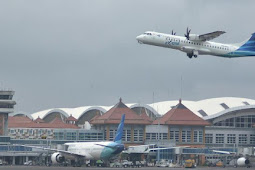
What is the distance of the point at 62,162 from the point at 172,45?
56.4 m

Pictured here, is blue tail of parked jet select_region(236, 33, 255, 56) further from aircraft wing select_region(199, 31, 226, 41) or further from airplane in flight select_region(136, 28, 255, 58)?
aircraft wing select_region(199, 31, 226, 41)

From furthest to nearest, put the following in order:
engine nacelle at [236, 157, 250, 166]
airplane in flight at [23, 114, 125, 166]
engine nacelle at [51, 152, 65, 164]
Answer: engine nacelle at [51, 152, 65, 164] → engine nacelle at [236, 157, 250, 166] → airplane in flight at [23, 114, 125, 166]

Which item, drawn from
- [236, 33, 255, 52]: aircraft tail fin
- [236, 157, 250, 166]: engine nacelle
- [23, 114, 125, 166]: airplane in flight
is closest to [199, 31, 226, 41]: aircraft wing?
[236, 33, 255, 52]: aircraft tail fin

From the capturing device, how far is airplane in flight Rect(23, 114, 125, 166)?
169000 millimetres

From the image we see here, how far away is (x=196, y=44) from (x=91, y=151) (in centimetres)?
4672

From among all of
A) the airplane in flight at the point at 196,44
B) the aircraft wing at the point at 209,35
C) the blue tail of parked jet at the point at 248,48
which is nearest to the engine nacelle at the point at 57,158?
the airplane in flight at the point at 196,44

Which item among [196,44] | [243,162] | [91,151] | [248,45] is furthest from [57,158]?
[248,45]

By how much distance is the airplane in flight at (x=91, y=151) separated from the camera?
169000mm

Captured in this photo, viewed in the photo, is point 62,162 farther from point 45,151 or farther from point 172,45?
point 172,45

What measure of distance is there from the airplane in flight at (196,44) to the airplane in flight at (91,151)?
1563 inches

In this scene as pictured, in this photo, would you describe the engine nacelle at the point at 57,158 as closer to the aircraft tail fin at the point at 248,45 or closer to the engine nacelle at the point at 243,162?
the engine nacelle at the point at 243,162

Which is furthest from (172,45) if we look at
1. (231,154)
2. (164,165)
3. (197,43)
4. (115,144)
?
(231,154)

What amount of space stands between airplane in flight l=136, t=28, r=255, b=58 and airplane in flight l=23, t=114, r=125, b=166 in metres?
39.7

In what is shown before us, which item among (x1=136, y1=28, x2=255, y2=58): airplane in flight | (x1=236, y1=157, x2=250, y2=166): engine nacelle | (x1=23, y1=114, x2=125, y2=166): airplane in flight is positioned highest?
(x1=136, y1=28, x2=255, y2=58): airplane in flight
